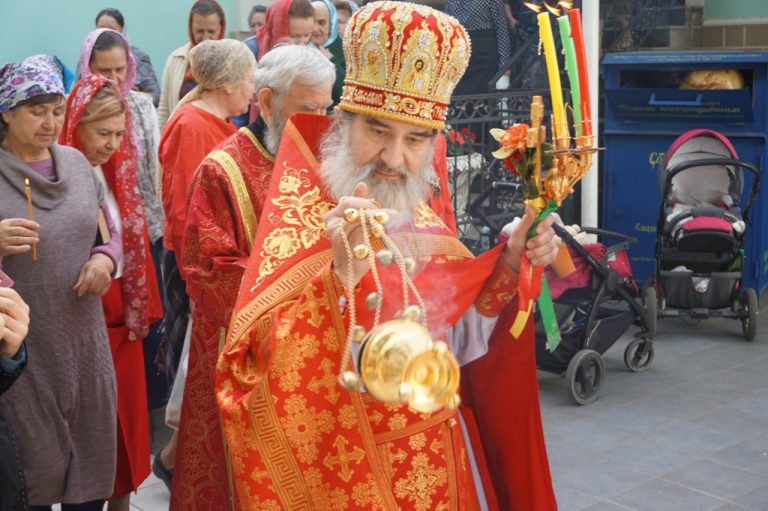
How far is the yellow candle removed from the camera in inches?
82.6

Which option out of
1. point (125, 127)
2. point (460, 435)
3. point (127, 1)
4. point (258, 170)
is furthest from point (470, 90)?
point (460, 435)

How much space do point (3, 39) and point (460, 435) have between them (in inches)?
335

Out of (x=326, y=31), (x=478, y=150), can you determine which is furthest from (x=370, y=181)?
(x=478, y=150)

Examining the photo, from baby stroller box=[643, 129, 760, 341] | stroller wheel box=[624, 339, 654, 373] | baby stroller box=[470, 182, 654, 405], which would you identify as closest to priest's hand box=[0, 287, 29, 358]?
baby stroller box=[470, 182, 654, 405]

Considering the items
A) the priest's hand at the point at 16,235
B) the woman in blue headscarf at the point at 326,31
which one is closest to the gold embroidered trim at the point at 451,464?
the priest's hand at the point at 16,235

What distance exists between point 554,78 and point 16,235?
1.96 meters

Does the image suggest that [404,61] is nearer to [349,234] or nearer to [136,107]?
[349,234]

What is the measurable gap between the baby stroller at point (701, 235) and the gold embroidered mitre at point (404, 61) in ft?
15.8

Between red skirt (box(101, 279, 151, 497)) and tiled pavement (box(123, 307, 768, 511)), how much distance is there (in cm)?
61

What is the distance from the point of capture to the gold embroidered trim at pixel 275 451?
7.74 feet

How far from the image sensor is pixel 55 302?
364 cm

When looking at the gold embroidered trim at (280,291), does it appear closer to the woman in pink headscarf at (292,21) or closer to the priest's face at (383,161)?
the priest's face at (383,161)

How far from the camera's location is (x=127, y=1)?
10.9 meters

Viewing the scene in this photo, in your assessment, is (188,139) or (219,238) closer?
(219,238)
